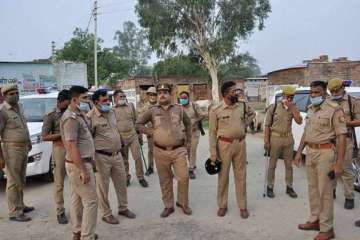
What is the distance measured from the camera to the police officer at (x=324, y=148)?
14.6ft

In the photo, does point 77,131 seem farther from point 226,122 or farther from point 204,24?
point 204,24

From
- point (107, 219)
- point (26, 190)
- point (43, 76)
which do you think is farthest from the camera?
point (43, 76)

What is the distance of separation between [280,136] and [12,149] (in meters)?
4.03

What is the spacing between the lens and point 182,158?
5535 mm

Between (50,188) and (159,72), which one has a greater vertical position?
(159,72)

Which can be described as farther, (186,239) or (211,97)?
(211,97)

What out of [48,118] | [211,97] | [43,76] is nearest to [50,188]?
[48,118]

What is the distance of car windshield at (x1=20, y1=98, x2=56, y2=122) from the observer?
8.32 metres

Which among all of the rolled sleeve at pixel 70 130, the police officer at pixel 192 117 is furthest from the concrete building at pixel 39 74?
the rolled sleeve at pixel 70 130

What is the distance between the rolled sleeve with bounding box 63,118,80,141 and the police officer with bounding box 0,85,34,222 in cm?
183

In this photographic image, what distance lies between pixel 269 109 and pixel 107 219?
10.1 ft

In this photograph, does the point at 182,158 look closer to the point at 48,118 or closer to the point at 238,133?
the point at 238,133

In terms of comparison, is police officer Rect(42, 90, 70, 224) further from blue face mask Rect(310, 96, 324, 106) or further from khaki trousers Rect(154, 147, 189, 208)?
blue face mask Rect(310, 96, 324, 106)

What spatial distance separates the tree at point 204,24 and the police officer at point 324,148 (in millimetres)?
25121
